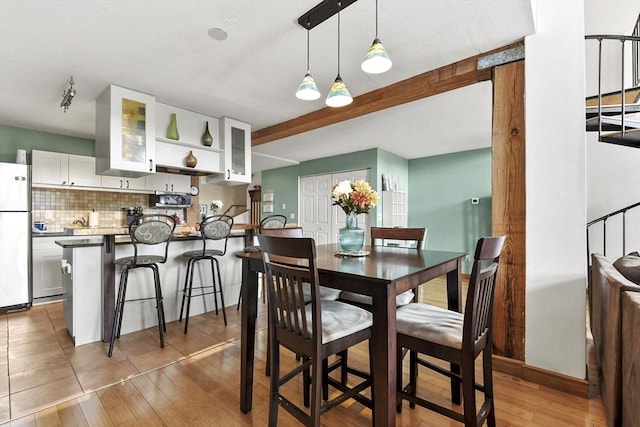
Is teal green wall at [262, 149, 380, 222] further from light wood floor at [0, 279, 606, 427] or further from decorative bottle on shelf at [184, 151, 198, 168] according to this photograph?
light wood floor at [0, 279, 606, 427]

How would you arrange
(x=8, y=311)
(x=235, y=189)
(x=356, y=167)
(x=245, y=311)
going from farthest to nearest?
(x=235, y=189)
(x=356, y=167)
(x=8, y=311)
(x=245, y=311)

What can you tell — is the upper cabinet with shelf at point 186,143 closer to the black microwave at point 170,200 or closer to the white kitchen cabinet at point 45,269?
the black microwave at point 170,200

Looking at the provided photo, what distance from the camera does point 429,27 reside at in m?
1.97

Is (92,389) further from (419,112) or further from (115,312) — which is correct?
(419,112)

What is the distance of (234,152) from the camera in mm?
3900

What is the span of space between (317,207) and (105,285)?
13.8ft

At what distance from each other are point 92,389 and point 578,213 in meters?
3.23

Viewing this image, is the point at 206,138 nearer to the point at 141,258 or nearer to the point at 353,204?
the point at 141,258

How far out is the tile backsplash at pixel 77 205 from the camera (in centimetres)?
416

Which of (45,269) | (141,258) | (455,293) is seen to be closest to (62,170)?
(45,269)

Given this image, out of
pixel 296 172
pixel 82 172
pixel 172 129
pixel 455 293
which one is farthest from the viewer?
pixel 296 172

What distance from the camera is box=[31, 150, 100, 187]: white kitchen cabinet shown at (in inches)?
155

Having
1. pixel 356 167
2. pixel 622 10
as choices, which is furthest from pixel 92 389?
pixel 622 10

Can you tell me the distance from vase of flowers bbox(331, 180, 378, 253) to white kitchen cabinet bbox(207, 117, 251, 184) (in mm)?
2358
